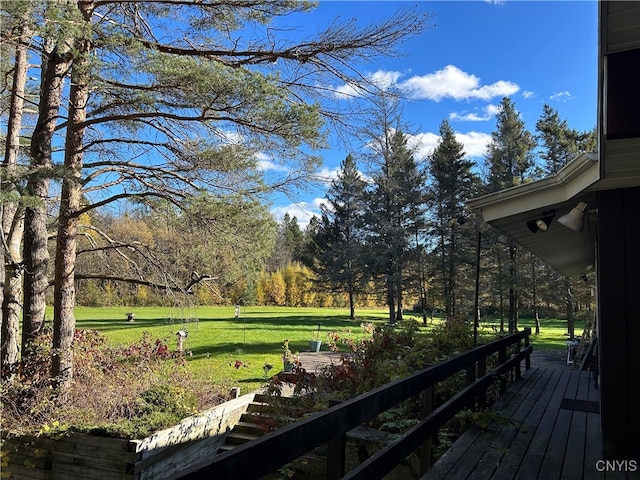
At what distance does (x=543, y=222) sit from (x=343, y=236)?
26616mm

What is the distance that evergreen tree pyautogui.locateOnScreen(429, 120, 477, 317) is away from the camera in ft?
84.5

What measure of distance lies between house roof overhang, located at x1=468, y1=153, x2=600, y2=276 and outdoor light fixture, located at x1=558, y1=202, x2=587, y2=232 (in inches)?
4.3

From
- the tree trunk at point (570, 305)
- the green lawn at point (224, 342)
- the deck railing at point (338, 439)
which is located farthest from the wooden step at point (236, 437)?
the tree trunk at point (570, 305)

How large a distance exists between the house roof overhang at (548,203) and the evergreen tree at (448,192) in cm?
1918

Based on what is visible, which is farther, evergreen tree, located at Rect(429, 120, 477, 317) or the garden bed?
evergreen tree, located at Rect(429, 120, 477, 317)

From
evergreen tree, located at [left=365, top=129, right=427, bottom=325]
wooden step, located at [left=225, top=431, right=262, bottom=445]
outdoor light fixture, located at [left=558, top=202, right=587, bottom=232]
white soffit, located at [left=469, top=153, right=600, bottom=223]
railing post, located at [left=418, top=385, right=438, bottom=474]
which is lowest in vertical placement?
wooden step, located at [left=225, top=431, right=262, bottom=445]

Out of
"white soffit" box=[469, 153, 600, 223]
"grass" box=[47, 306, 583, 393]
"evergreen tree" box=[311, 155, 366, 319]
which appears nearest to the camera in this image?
"white soffit" box=[469, 153, 600, 223]

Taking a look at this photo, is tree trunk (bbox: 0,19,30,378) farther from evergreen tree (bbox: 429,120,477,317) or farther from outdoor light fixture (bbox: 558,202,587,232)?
evergreen tree (bbox: 429,120,477,317)

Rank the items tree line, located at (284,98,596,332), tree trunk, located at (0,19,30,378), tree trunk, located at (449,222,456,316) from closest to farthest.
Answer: tree trunk, located at (0,19,30,378) < tree line, located at (284,98,596,332) < tree trunk, located at (449,222,456,316)

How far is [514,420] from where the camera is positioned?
4.20 meters

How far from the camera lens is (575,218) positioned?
424cm

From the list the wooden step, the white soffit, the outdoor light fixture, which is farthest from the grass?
the outdoor light fixture

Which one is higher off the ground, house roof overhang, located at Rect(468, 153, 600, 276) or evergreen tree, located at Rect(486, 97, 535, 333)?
evergreen tree, located at Rect(486, 97, 535, 333)

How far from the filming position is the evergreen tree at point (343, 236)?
1143 inches
